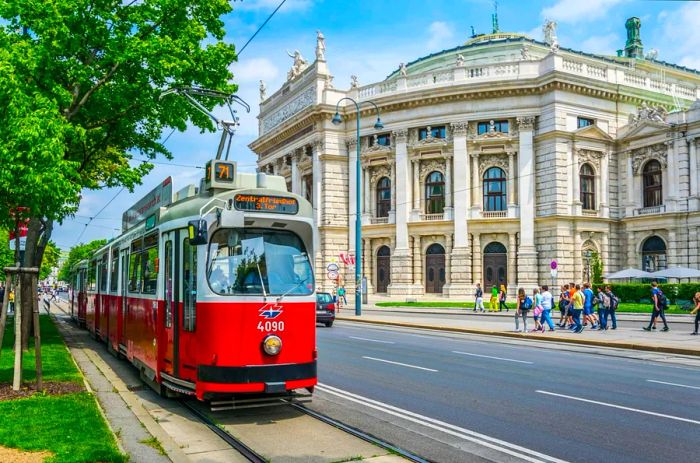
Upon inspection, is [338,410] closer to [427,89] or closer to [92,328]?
[92,328]

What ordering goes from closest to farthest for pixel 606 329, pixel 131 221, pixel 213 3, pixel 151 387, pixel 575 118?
pixel 151 387 < pixel 131 221 < pixel 213 3 < pixel 606 329 < pixel 575 118

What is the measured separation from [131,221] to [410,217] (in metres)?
35.5

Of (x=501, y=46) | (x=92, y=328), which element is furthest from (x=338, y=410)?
(x=501, y=46)

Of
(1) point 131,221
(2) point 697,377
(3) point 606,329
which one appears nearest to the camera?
(2) point 697,377

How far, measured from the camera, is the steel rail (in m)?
7.02

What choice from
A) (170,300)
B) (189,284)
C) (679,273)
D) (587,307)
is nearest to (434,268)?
(679,273)

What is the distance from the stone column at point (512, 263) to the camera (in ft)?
147

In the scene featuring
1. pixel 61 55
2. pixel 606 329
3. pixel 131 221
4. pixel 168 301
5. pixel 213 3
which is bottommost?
pixel 606 329

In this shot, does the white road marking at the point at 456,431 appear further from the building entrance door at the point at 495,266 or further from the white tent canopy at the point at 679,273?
the building entrance door at the point at 495,266

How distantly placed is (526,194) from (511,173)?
6.27ft

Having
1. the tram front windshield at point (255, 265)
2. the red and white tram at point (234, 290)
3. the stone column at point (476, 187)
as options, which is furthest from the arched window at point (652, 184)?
the tram front windshield at point (255, 265)

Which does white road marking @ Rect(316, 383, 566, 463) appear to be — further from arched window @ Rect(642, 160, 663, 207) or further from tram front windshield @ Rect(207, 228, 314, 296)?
arched window @ Rect(642, 160, 663, 207)

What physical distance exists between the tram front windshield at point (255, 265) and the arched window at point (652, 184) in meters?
40.5

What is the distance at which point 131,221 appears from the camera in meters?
14.7
